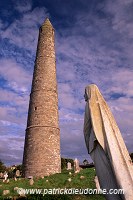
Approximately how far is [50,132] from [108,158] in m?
23.0

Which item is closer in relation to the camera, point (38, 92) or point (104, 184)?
point (104, 184)

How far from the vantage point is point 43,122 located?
27.6 metres

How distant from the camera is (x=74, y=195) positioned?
14719 millimetres

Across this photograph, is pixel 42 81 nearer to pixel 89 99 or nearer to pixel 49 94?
pixel 49 94

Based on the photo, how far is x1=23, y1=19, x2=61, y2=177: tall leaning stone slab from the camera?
26484mm

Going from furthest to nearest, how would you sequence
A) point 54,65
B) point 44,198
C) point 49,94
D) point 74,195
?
point 54,65
point 49,94
point 74,195
point 44,198

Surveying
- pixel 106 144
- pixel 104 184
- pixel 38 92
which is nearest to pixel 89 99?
pixel 106 144

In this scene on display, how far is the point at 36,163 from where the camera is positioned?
86.4 ft

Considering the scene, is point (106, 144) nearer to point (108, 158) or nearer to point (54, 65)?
point (108, 158)

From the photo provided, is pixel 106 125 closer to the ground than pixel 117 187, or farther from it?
farther from it

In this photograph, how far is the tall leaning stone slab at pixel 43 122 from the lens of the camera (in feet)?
86.9

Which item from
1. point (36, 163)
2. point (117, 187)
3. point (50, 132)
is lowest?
point (117, 187)

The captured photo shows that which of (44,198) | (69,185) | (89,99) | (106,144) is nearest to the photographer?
(106,144)

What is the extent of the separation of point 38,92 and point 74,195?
15.8 m
